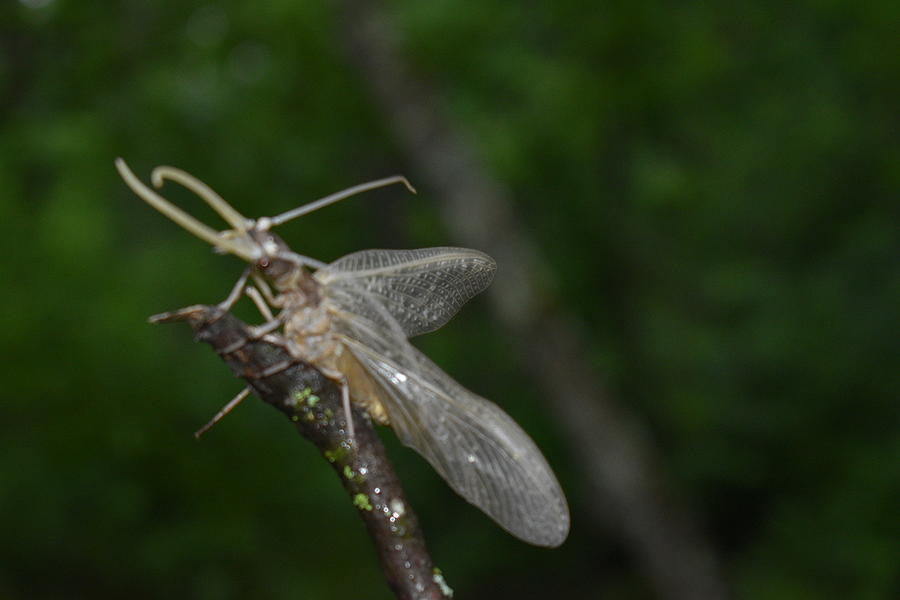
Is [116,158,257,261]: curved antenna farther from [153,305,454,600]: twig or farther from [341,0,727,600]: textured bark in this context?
[341,0,727,600]: textured bark

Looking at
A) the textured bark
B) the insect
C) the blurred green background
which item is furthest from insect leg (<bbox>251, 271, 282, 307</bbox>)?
the blurred green background

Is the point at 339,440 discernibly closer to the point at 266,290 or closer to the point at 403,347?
the point at 403,347

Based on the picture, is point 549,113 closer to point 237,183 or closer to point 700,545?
point 237,183

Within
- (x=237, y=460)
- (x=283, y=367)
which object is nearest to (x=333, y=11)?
(x=237, y=460)

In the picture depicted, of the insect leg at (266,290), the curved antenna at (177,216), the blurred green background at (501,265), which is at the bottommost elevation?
the blurred green background at (501,265)

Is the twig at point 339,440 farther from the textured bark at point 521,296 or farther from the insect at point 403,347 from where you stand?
the textured bark at point 521,296

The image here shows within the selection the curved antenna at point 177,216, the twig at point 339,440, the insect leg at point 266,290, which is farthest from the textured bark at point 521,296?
the twig at point 339,440
